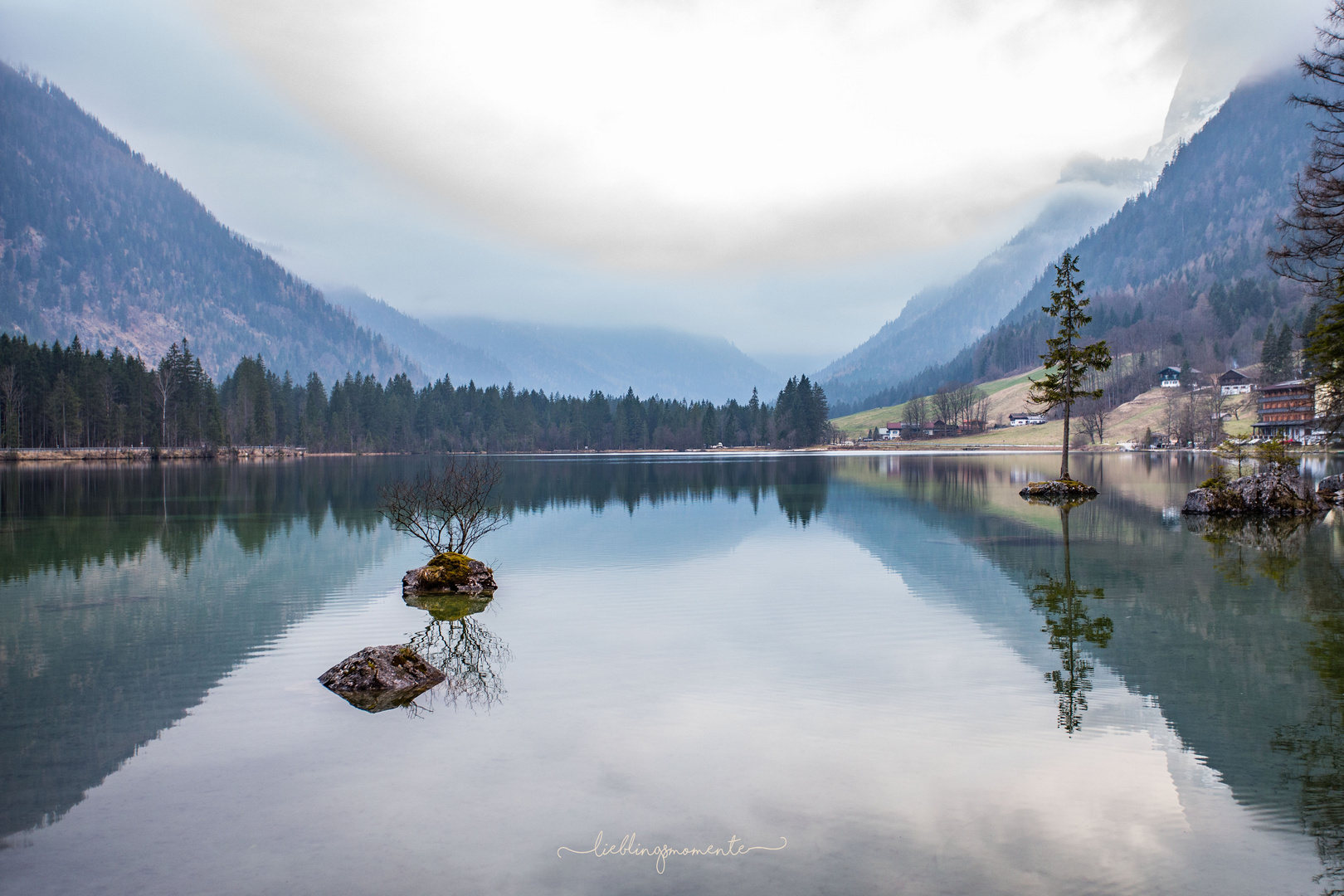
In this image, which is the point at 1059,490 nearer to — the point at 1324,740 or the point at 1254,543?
the point at 1254,543

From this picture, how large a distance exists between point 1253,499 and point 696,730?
44.8 m

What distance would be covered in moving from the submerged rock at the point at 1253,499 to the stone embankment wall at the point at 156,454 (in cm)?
15373

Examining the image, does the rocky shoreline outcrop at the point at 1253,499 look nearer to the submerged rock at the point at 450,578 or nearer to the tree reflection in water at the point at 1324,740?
the tree reflection in water at the point at 1324,740

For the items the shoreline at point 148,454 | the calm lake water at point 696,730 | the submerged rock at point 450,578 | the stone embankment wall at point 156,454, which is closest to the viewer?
the calm lake water at point 696,730

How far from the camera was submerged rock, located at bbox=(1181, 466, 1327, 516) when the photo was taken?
4397 cm

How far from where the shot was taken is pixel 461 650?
18.4 metres

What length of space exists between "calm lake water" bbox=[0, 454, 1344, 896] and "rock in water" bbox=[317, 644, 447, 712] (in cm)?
55

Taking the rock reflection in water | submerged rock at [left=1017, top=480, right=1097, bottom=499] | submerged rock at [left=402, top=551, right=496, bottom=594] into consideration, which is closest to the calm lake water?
the rock reflection in water

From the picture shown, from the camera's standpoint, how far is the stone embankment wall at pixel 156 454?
127 metres

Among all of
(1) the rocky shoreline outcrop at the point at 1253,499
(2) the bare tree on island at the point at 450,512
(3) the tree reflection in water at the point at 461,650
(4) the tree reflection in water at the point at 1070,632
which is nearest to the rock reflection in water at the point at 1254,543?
(1) the rocky shoreline outcrop at the point at 1253,499

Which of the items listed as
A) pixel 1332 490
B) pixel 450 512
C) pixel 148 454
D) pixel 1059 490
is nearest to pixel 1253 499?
pixel 1332 490

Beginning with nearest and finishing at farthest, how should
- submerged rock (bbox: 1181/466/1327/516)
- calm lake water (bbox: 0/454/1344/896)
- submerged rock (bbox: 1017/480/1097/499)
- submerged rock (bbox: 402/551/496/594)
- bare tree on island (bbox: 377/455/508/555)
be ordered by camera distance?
calm lake water (bbox: 0/454/1344/896) → submerged rock (bbox: 402/551/496/594) → bare tree on island (bbox: 377/455/508/555) → submerged rock (bbox: 1181/466/1327/516) → submerged rock (bbox: 1017/480/1097/499)

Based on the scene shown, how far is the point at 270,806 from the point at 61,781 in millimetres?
3524

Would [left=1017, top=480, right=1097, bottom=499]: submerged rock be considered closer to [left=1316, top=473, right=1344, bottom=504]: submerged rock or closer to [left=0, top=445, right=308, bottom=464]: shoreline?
[left=1316, top=473, right=1344, bottom=504]: submerged rock
